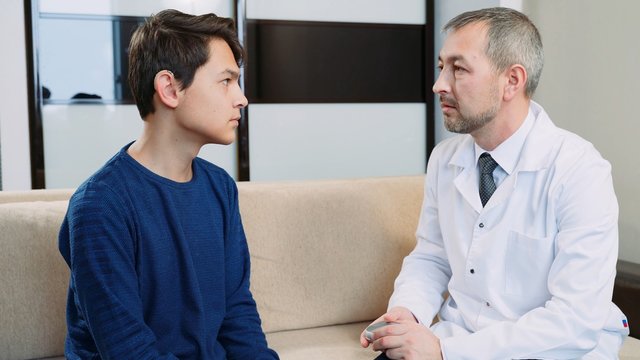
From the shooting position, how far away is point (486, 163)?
5.32ft

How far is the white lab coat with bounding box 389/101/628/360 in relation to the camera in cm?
141

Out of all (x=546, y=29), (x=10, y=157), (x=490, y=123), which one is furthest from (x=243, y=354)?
(x=10, y=157)

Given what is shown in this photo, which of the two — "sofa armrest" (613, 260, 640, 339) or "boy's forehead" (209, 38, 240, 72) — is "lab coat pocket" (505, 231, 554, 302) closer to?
"sofa armrest" (613, 260, 640, 339)

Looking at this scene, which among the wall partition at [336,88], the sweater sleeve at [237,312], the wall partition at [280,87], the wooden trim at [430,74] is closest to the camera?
the sweater sleeve at [237,312]

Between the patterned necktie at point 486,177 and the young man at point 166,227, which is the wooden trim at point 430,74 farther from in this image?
the young man at point 166,227

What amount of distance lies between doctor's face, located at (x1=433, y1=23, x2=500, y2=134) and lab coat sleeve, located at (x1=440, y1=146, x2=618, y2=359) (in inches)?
8.1

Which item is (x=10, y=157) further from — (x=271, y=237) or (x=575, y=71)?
(x=575, y=71)

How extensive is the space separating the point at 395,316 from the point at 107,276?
0.63 m

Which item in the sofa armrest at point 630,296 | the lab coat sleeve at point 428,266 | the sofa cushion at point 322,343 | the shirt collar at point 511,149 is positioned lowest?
the sofa cushion at point 322,343

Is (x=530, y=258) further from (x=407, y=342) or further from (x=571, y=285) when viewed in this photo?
(x=407, y=342)

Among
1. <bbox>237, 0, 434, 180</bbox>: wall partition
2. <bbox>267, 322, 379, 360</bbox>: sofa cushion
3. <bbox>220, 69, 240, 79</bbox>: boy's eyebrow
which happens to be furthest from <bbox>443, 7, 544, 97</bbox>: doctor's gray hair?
<bbox>237, 0, 434, 180</bbox>: wall partition

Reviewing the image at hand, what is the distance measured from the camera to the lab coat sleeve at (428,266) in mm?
1710

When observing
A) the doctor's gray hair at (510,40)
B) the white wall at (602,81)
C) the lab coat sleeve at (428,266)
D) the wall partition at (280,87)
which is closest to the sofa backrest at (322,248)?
the lab coat sleeve at (428,266)

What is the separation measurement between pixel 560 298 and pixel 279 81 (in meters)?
2.64
